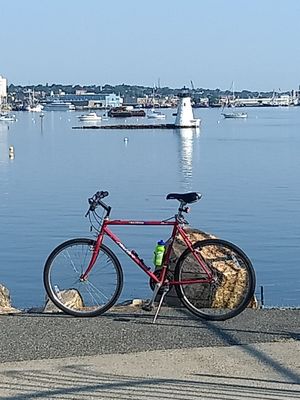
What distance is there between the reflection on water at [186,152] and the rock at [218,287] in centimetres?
3244

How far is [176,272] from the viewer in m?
7.32

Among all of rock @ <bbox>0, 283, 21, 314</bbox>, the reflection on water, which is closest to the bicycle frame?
rock @ <bbox>0, 283, 21, 314</bbox>

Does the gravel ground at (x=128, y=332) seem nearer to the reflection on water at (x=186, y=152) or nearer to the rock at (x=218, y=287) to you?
the rock at (x=218, y=287)

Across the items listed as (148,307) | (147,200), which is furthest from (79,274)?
(147,200)

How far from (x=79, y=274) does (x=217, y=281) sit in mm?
1156

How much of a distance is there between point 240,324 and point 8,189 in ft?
114

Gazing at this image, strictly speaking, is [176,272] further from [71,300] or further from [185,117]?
[185,117]

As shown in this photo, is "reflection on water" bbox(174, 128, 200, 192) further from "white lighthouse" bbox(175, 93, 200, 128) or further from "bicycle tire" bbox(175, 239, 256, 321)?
"bicycle tire" bbox(175, 239, 256, 321)

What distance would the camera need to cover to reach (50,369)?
573 centimetres

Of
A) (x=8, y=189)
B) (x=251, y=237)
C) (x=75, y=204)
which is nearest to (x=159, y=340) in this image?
(x=251, y=237)

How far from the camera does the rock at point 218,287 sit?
738 centimetres

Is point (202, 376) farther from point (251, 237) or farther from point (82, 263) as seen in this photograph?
point (251, 237)

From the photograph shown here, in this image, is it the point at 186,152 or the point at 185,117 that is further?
the point at 185,117

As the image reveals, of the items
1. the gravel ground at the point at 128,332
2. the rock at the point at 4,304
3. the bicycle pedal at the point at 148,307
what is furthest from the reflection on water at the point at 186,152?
the gravel ground at the point at 128,332
